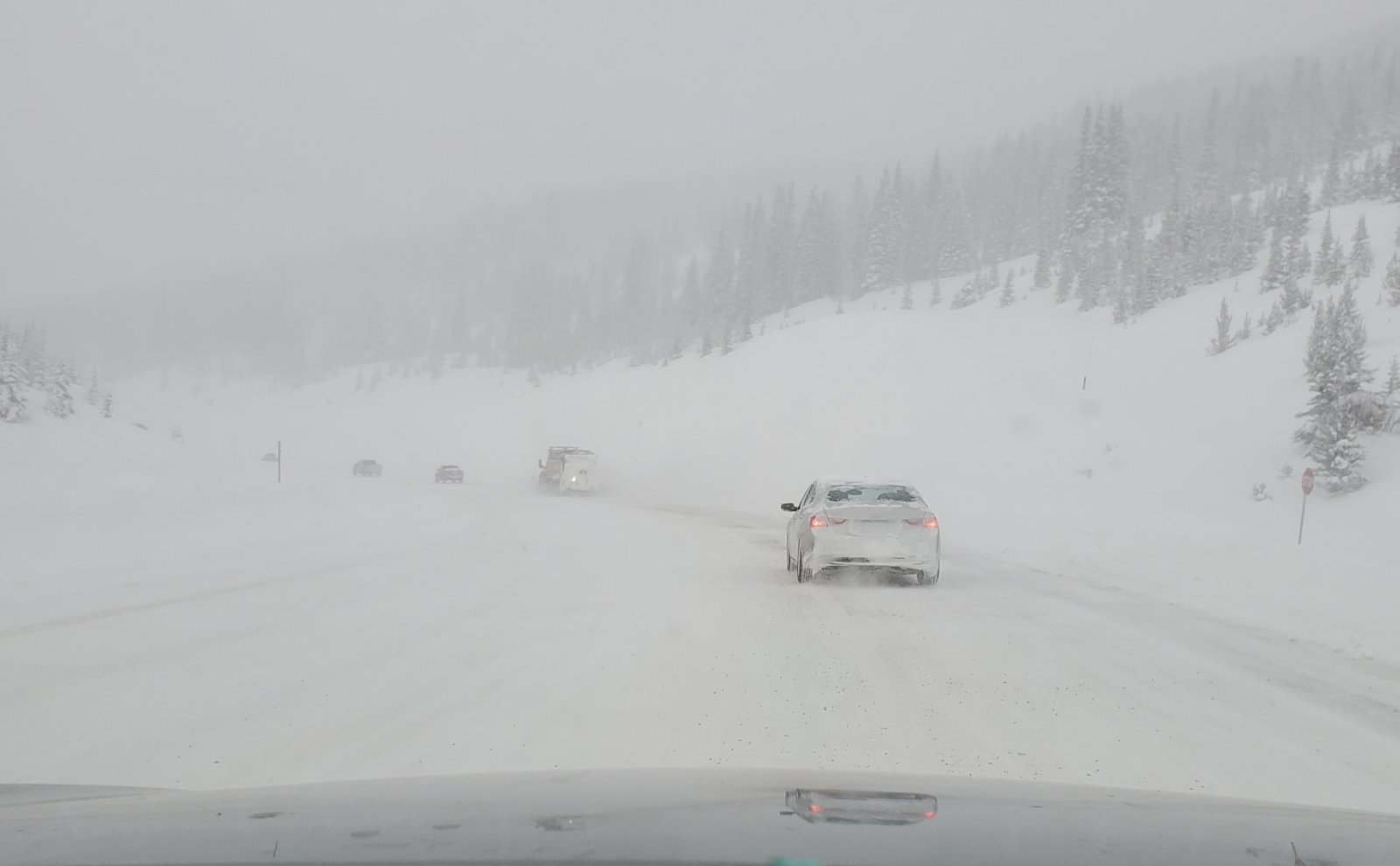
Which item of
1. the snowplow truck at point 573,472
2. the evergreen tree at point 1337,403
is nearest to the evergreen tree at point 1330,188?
the evergreen tree at point 1337,403

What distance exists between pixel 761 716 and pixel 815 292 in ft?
288

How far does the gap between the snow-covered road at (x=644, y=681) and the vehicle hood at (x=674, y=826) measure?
1.84m

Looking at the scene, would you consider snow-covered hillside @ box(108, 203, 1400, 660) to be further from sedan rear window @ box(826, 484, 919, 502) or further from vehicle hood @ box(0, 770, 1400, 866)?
vehicle hood @ box(0, 770, 1400, 866)

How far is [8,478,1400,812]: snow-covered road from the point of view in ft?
18.9

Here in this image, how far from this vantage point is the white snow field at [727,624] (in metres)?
6.02

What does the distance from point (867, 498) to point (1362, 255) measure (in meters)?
34.1

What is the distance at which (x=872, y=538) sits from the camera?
14.4m

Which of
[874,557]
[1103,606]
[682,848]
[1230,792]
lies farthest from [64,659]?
[1103,606]

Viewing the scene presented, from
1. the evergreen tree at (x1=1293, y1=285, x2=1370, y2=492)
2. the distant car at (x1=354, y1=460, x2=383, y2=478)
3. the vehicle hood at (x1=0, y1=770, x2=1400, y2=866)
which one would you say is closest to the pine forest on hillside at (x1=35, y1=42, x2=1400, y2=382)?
the evergreen tree at (x1=1293, y1=285, x2=1370, y2=492)

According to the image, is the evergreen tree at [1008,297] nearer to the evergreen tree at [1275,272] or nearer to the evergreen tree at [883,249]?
the evergreen tree at [1275,272]

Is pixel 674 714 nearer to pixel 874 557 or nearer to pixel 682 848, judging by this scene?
pixel 682 848

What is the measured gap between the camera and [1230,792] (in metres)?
5.20

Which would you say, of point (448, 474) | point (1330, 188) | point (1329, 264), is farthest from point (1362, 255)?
point (448, 474)

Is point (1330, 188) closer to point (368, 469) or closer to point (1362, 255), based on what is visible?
point (1362, 255)
